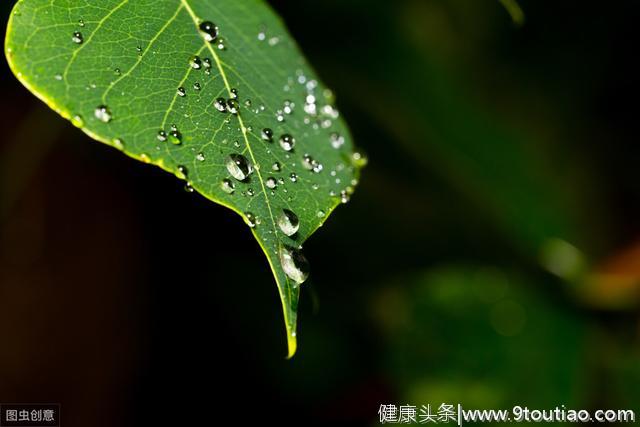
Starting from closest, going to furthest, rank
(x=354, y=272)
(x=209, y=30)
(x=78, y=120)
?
(x=78, y=120) → (x=209, y=30) → (x=354, y=272)

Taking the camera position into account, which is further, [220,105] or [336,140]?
Result: [336,140]

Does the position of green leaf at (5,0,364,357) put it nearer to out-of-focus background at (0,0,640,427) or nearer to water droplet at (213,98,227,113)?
water droplet at (213,98,227,113)

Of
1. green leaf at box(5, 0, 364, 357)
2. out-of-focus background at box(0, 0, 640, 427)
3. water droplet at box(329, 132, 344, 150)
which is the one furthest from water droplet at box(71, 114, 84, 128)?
out-of-focus background at box(0, 0, 640, 427)

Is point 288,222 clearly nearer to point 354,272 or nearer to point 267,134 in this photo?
point 267,134

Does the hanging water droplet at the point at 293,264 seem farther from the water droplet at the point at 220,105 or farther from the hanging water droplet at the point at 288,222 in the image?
the water droplet at the point at 220,105

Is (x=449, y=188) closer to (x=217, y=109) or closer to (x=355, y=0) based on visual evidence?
(x=355, y=0)

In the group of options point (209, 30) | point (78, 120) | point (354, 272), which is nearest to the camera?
point (78, 120)

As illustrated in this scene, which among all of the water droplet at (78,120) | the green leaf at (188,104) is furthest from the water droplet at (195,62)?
the water droplet at (78,120)

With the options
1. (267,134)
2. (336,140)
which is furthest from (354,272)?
(267,134)
